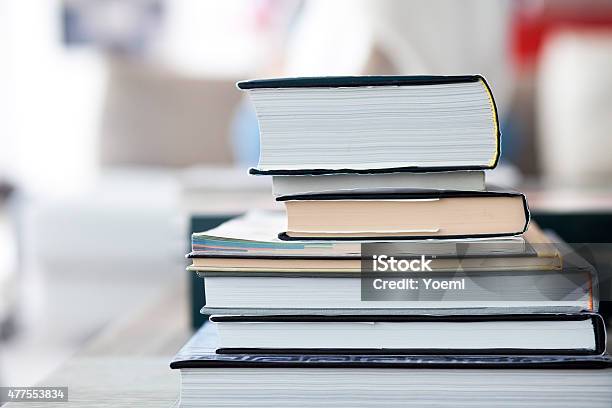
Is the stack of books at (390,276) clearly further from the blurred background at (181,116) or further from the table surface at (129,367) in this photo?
the blurred background at (181,116)

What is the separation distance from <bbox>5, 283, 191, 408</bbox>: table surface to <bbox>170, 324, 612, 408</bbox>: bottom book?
8 cm

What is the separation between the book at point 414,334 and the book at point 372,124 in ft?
0.34

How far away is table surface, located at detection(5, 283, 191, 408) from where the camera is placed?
63cm

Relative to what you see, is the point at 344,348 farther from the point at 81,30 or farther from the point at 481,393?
the point at 81,30

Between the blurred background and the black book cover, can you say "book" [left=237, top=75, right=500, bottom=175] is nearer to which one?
the black book cover

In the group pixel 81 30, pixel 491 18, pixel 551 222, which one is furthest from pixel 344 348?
pixel 81 30

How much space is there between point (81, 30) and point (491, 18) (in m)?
3.03

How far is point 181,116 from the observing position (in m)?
3.30

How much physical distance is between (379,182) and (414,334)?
110mm

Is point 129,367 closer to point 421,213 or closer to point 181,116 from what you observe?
point 421,213

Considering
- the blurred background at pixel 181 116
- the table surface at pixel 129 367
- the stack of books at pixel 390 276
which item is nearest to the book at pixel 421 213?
the stack of books at pixel 390 276

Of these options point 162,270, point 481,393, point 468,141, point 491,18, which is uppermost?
point 491,18

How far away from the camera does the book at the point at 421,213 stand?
564mm

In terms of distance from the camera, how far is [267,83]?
56 cm
